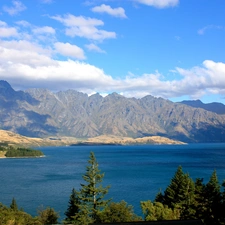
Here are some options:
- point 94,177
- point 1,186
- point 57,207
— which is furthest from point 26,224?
point 1,186

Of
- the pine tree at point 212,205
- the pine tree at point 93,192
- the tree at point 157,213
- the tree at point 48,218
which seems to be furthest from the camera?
the tree at point 48,218

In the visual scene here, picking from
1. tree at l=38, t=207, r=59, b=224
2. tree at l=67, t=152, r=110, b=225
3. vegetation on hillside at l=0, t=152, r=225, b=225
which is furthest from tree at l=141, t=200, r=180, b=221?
tree at l=38, t=207, r=59, b=224

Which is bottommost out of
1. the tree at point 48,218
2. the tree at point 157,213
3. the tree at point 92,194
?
the tree at point 48,218

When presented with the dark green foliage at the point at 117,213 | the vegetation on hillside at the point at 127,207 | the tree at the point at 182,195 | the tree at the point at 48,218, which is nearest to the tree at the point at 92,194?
the vegetation on hillside at the point at 127,207

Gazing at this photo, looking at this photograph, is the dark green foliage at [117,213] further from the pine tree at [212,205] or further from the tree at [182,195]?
the tree at [182,195]

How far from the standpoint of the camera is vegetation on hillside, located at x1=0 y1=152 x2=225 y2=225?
49.4m

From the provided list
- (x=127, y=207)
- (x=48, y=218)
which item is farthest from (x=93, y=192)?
(x=48, y=218)

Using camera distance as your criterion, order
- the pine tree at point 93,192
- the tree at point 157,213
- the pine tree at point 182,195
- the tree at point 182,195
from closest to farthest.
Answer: the pine tree at point 93,192 → the tree at point 157,213 → the tree at point 182,195 → the pine tree at point 182,195

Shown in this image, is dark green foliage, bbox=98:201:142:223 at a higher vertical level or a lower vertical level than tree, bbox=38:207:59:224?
higher

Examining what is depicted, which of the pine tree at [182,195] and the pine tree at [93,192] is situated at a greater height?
the pine tree at [93,192]

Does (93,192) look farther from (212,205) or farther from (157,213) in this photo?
(212,205)

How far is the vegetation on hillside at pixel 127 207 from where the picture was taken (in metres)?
49.4

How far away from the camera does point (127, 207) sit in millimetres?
56781

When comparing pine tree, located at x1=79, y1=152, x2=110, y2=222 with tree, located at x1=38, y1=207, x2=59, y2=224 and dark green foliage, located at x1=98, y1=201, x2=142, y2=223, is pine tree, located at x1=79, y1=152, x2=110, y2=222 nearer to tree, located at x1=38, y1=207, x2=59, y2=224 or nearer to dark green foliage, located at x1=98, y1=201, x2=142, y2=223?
dark green foliage, located at x1=98, y1=201, x2=142, y2=223
